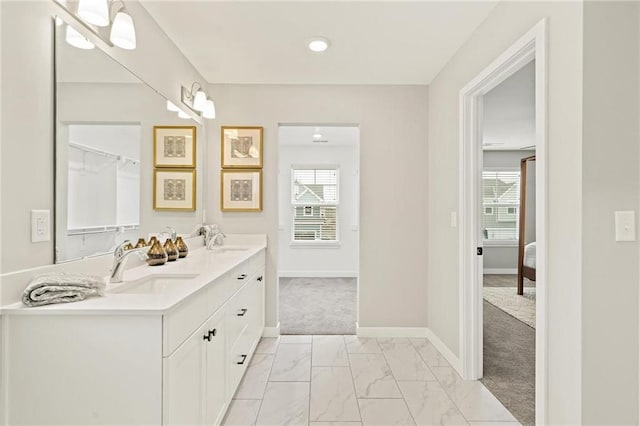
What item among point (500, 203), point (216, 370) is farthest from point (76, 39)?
point (500, 203)

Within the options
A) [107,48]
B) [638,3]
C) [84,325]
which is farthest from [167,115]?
[638,3]

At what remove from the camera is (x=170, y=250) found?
227cm

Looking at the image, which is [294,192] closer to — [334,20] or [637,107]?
[334,20]

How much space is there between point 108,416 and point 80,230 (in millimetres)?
855

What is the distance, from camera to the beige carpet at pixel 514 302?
392cm

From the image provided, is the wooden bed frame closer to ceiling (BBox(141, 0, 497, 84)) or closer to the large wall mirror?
ceiling (BBox(141, 0, 497, 84))

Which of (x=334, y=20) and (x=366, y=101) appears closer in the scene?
(x=334, y=20)

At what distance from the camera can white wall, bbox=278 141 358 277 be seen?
6285 millimetres

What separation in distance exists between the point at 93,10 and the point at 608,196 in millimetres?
2318

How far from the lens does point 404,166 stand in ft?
10.8

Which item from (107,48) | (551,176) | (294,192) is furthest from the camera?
(294,192)

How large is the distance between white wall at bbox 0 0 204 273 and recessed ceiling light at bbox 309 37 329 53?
154 centimetres

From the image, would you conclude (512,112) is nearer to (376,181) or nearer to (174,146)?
(376,181)

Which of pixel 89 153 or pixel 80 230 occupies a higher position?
pixel 89 153
